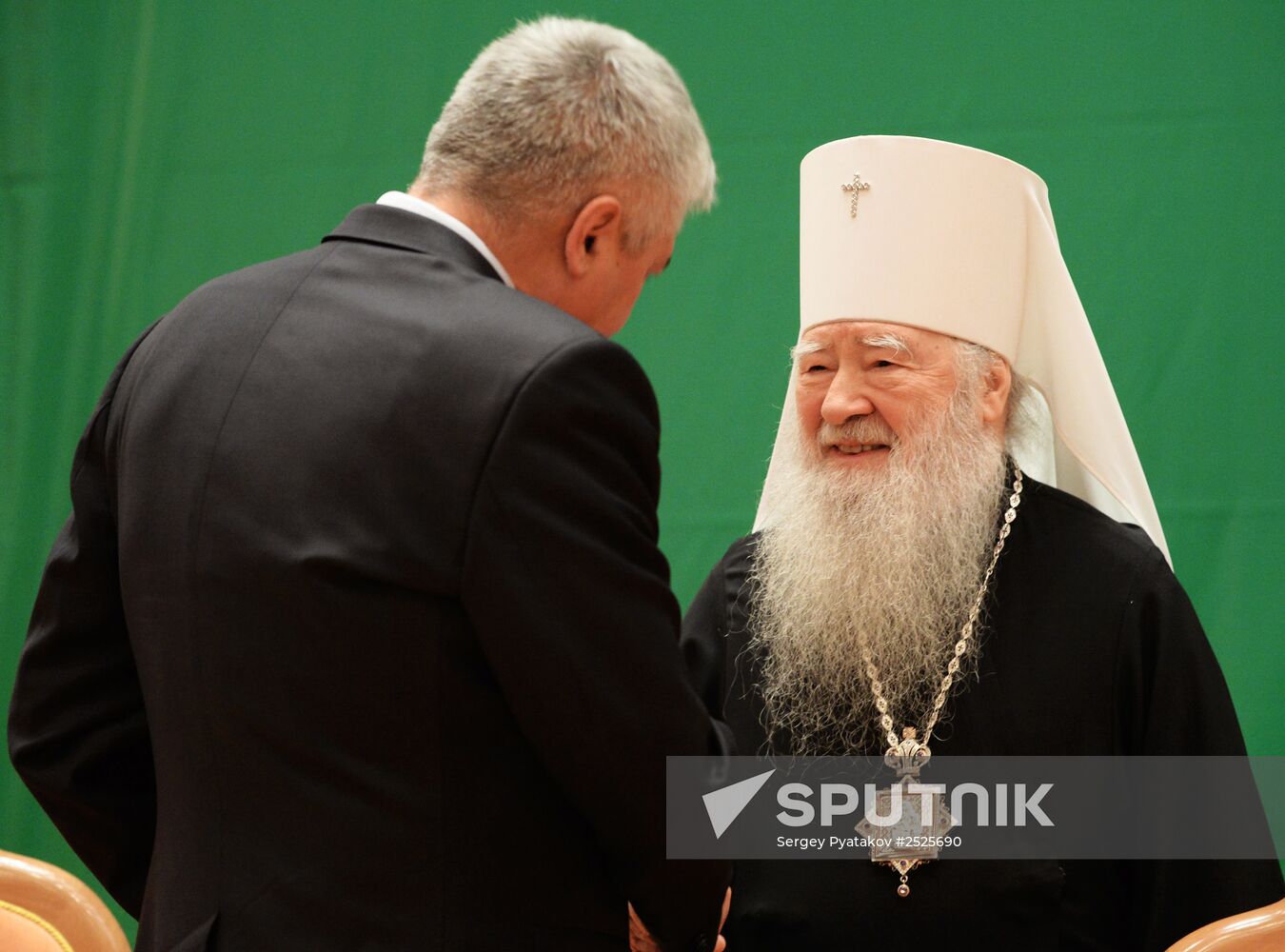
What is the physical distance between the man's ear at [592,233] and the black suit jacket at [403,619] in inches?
6.7

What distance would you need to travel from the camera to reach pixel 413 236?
184cm

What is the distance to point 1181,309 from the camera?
153 inches

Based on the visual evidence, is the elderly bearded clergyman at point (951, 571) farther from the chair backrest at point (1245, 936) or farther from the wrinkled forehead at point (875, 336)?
the chair backrest at point (1245, 936)

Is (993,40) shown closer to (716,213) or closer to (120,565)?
(716,213)

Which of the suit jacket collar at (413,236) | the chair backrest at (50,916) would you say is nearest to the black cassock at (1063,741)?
the chair backrest at (50,916)

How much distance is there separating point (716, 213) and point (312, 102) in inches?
52.9

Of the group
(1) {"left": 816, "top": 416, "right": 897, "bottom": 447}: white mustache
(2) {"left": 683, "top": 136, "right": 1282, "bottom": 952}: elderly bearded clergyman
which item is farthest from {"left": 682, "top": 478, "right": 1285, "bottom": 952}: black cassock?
(1) {"left": 816, "top": 416, "right": 897, "bottom": 447}: white mustache

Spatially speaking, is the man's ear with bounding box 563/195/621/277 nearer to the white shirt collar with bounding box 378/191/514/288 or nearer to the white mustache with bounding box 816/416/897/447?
the white shirt collar with bounding box 378/191/514/288

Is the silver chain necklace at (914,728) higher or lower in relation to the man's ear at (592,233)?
lower

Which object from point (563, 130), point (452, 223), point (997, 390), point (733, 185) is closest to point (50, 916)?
point (452, 223)

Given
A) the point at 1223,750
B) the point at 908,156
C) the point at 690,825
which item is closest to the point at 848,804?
the point at 1223,750

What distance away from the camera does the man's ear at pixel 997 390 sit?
2.99 m

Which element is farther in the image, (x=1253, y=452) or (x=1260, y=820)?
(x=1253, y=452)

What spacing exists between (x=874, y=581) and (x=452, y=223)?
4.62 ft
